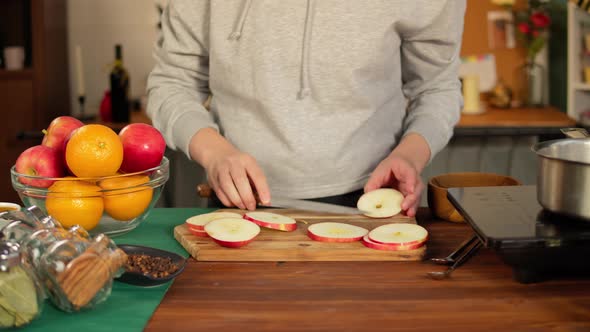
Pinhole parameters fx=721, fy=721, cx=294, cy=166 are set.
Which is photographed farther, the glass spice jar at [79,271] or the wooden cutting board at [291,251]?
the wooden cutting board at [291,251]

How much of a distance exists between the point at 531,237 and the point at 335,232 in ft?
1.17

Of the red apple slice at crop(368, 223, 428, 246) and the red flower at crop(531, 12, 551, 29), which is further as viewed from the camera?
the red flower at crop(531, 12, 551, 29)

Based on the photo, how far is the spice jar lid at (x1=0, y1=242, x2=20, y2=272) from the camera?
0.81m

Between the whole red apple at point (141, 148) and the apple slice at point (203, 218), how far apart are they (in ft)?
0.39

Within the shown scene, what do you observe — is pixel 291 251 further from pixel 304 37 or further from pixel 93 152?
pixel 304 37

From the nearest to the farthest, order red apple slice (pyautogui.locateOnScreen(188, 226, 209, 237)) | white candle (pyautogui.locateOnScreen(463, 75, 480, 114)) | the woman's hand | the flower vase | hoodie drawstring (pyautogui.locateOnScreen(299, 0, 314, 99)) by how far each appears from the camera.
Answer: red apple slice (pyautogui.locateOnScreen(188, 226, 209, 237)) → the woman's hand → hoodie drawstring (pyautogui.locateOnScreen(299, 0, 314, 99)) → white candle (pyautogui.locateOnScreen(463, 75, 480, 114)) → the flower vase

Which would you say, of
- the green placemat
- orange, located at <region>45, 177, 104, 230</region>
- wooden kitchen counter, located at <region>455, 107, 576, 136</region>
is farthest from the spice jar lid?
wooden kitchen counter, located at <region>455, 107, 576, 136</region>

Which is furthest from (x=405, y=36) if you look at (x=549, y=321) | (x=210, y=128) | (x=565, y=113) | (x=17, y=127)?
(x=17, y=127)

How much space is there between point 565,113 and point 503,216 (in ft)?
8.59

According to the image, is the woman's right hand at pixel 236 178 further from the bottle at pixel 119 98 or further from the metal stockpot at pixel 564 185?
the bottle at pixel 119 98

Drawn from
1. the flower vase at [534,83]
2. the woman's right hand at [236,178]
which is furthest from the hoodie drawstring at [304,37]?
the flower vase at [534,83]

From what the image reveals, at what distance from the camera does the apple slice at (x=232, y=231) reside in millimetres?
1135

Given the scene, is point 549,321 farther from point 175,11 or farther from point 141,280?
point 175,11

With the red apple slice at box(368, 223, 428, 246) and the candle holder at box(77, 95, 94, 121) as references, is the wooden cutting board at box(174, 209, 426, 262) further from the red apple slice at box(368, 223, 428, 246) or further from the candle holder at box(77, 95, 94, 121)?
the candle holder at box(77, 95, 94, 121)
